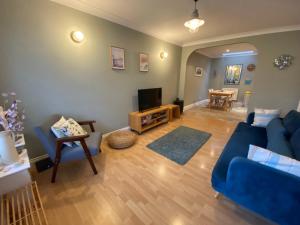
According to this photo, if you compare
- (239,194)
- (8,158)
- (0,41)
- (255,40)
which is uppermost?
(255,40)

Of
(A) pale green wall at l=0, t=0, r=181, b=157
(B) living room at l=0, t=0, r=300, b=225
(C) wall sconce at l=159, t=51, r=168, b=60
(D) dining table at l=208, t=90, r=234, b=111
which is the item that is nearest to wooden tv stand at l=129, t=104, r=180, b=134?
(B) living room at l=0, t=0, r=300, b=225

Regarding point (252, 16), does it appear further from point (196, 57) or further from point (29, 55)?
point (29, 55)

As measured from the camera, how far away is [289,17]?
97.0 inches

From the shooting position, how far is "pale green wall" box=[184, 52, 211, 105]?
540 centimetres

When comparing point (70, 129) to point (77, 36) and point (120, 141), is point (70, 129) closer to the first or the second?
point (120, 141)

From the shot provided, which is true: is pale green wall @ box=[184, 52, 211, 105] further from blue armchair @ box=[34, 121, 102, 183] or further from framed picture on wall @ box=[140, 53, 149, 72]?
blue armchair @ box=[34, 121, 102, 183]

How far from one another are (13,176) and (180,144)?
2.43m

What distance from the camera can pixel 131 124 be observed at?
3.34m

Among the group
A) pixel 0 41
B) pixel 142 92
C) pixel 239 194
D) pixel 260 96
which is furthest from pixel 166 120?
pixel 0 41

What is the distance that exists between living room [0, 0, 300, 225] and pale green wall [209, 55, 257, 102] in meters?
4.06

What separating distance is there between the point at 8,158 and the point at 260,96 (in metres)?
4.72

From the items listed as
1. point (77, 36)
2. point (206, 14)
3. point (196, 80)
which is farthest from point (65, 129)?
point (196, 80)

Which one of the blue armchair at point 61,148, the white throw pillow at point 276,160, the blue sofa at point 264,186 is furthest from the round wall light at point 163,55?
the white throw pillow at point 276,160

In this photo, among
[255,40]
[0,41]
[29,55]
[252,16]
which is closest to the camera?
[0,41]
